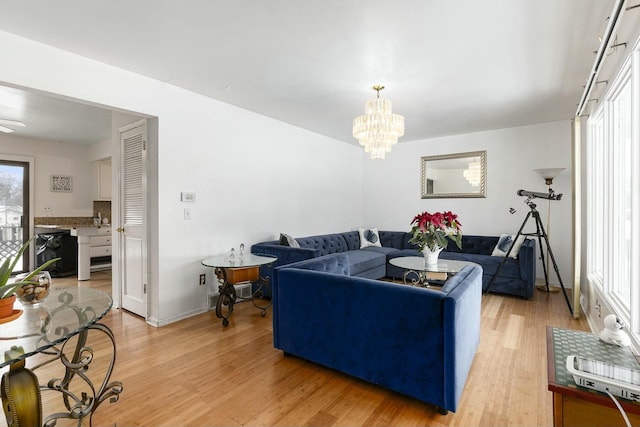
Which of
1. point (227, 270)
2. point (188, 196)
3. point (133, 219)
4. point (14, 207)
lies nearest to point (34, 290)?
point (227, 270)

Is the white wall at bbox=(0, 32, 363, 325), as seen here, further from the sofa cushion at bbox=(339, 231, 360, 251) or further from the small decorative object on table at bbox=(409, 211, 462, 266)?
the small decorative object on table at bbox=(409, 211, 462, 266)

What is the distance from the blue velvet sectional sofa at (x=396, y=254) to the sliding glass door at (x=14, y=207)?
4853 mm

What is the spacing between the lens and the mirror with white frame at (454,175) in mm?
5398

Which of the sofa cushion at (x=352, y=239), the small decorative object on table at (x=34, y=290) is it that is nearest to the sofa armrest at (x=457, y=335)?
the small decorative object on table at (x=34, y=290)

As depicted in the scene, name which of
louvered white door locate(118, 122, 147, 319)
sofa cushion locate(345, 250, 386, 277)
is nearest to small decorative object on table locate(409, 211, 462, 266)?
sofa cushion locate(345, 250, 386, 277)

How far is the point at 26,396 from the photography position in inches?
56.2

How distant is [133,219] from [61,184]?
4003mm

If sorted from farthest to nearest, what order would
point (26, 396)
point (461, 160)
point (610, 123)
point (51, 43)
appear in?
1. point (461, 160)
2. point (610, 123)
3. point (51, 43)
4. point (26, 396)

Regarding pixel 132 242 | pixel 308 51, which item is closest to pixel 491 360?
pixel 308 51

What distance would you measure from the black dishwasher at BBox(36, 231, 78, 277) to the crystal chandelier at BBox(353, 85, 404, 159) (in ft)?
18.7

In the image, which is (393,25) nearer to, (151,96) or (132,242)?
(151,96)

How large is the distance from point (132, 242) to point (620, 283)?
4.85 m

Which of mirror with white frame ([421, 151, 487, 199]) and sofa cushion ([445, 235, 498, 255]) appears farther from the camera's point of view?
mirror with white frame ([421, 151, 487, 199])

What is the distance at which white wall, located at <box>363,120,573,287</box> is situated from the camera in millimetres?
4742
